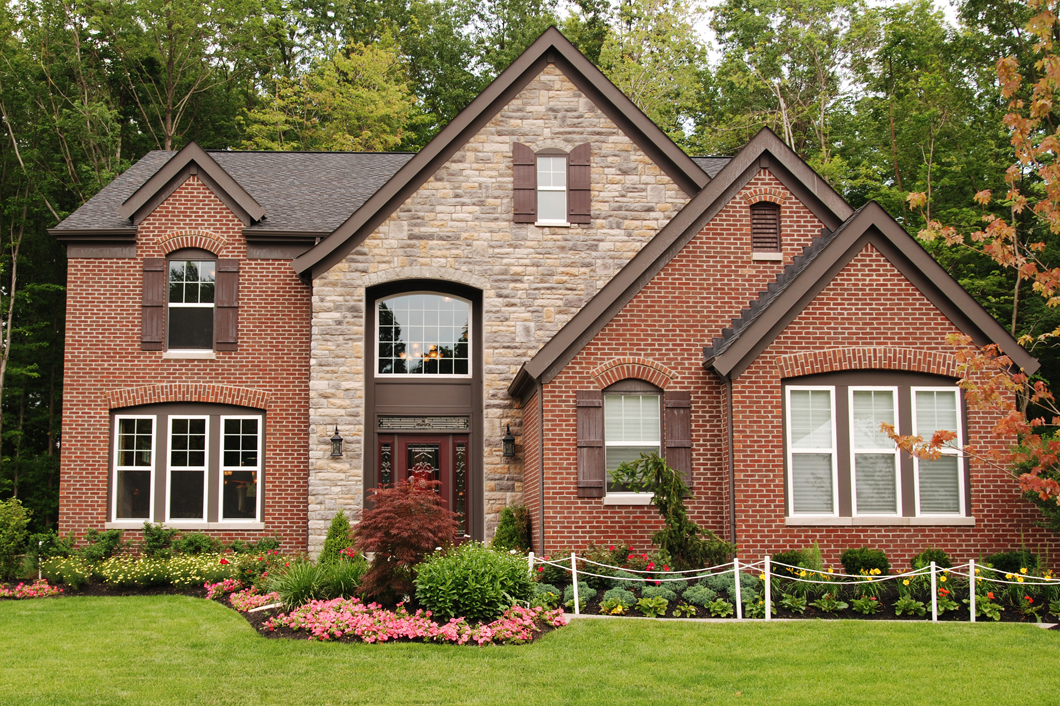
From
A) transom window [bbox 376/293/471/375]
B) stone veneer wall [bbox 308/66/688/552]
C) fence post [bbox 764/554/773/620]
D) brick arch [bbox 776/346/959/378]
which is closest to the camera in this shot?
fence post [bbox 764/554/773/620]

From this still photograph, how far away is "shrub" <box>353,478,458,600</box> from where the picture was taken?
12.4 meters

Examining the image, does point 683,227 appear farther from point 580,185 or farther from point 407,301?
point 407,301

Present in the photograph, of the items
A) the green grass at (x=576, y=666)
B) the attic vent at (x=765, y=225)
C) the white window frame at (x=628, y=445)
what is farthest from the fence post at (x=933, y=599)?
the attic vent at (x=765, y=225)

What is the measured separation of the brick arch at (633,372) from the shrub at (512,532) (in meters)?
2.82

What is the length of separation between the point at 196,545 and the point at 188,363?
11.0 ft

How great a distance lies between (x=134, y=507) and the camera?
59.6 feet

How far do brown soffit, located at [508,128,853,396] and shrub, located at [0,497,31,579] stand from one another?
28.5ft

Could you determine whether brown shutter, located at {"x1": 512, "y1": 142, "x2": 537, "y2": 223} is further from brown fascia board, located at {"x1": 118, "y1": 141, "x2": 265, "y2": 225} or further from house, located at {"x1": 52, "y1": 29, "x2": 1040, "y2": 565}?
brown fascia board, located at {"x1": 118, "y1": 141, "x2": 265, "y2": 225}

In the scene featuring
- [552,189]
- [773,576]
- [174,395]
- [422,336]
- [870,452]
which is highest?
[552,189]

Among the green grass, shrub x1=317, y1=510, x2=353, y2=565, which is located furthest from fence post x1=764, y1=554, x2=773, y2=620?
shrub x1=317, y1=510, x2=353, y2=565

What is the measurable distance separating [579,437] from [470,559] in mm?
3392

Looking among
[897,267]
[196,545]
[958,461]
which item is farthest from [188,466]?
[958,461]

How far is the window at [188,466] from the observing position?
59.6 feet

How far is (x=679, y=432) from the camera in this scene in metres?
15.0
